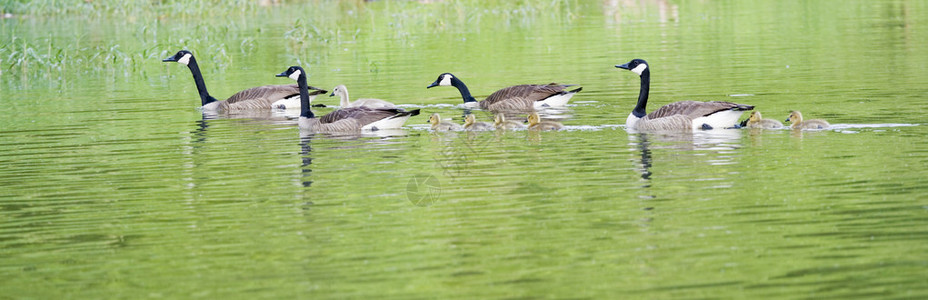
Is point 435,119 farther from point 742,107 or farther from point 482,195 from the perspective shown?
point 482,195

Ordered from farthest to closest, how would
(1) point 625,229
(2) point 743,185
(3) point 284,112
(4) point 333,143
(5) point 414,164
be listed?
(3) point 284,112
(4) point 333,143
(5) point 414,164
(2) point 743,185
(1) point 625,229

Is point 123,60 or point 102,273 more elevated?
point 123,60

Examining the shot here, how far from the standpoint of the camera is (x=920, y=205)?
12.2 metres

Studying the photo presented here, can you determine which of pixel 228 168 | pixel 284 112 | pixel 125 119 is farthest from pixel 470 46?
pixel 228 168

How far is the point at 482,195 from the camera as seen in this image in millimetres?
13711

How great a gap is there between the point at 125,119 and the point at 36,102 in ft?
15.4

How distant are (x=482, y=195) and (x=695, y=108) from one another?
598cm

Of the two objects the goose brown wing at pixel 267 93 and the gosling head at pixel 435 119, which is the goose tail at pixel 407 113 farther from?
the goose brown wing at pixel 267 93

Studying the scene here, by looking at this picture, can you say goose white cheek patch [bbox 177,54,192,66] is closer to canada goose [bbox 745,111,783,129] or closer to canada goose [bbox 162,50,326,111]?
canada goose [bbox 162,50,326,111]

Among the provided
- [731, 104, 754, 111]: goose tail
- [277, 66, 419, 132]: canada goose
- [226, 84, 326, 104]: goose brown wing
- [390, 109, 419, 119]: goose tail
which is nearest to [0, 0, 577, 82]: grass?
[226, 84, 326, 104]: goose brown wing

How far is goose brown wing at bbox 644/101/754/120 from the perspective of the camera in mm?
18312

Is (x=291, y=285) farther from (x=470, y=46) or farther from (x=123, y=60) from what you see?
(x=470, y=46)

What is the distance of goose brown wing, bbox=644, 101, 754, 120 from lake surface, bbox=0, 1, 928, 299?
0.41 meters

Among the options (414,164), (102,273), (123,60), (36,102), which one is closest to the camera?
(102,273)
